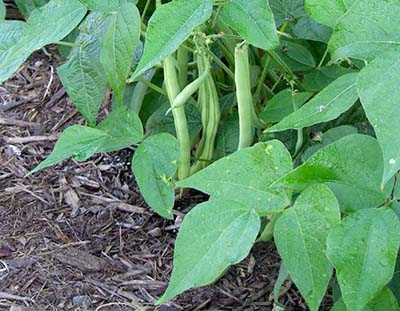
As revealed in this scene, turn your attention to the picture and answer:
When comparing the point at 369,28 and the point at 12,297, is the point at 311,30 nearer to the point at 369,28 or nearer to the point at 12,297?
the point at 369,28

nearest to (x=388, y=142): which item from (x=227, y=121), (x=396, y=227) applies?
(x=396, y=227)

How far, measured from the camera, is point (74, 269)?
5.73ft

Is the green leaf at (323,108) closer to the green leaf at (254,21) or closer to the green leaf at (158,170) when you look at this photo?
the green leaf at (254,21)

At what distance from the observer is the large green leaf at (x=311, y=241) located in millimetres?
1154

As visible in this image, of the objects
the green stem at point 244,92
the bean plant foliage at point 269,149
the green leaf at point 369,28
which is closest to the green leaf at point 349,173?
the bean plant foliage at point 269,149

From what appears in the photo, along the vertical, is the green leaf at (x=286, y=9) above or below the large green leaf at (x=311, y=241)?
above

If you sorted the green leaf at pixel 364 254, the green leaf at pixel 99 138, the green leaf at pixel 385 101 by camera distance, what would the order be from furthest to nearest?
the green leaf at pixel 99 138 → the green leaf at pixel 364 254 → the green leaf at pixel 385 101

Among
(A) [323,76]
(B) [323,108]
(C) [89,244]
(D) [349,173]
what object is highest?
(B) [323,108]

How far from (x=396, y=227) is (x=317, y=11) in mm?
348

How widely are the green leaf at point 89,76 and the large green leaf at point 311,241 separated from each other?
476 millimetres

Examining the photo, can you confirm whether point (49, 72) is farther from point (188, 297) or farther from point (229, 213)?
point (229, 213)

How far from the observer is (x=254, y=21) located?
1185 mm

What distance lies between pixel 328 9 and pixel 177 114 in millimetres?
467

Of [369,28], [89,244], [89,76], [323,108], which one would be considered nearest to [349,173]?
[323,108]
